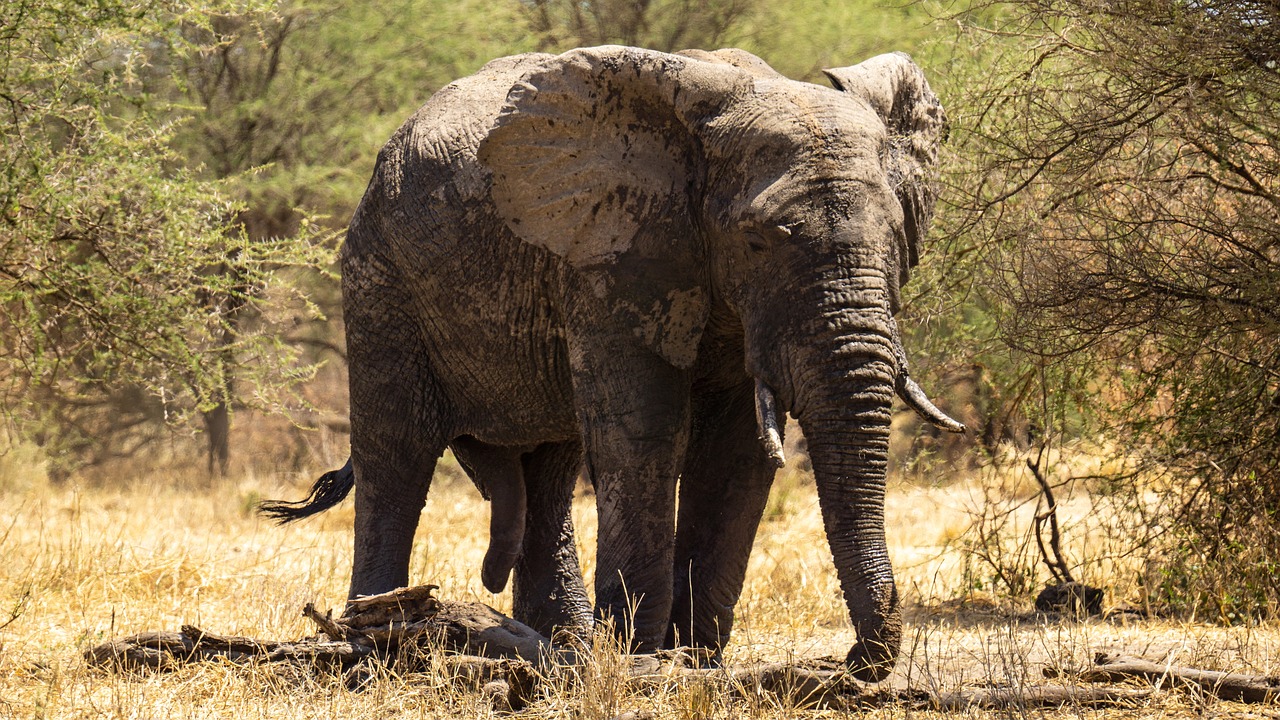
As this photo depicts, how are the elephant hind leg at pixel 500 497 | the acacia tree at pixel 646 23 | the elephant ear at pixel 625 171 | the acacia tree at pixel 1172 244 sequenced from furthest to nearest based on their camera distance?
the acacia tree at pixel 646 23
the elephant hind leg at pixel 500 497
the acacia tree at pixel 1172 244
the elephant ear at pixel 625 171

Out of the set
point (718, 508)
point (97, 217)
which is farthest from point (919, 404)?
point (97, 217)

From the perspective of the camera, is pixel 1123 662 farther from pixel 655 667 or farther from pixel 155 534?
pixel 155 534

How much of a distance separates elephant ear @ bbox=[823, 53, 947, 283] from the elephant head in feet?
0.03

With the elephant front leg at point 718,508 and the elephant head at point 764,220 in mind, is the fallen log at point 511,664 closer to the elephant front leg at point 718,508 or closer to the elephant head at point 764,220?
the elephant head at point 764,220

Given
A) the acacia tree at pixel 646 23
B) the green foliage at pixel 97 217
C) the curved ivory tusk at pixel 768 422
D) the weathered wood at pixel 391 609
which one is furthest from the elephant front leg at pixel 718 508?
the acacia tree at pixel 646 23

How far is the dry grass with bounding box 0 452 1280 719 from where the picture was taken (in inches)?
185

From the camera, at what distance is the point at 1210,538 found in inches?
290

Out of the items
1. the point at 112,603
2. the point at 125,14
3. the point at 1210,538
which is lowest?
the point at 112,603

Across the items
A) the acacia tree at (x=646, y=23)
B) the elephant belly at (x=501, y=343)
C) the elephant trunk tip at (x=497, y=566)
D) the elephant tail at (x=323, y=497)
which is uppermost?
the acacia tree at (x=646, y=23)

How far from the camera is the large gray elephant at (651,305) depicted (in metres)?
4.84

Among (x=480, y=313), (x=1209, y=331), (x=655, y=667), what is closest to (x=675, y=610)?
(x=655, y=667)

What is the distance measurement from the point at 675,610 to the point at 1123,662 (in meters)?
1.81

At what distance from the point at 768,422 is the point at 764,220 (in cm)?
69

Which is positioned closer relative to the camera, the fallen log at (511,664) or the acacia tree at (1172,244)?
the fallen log at (511,664)
